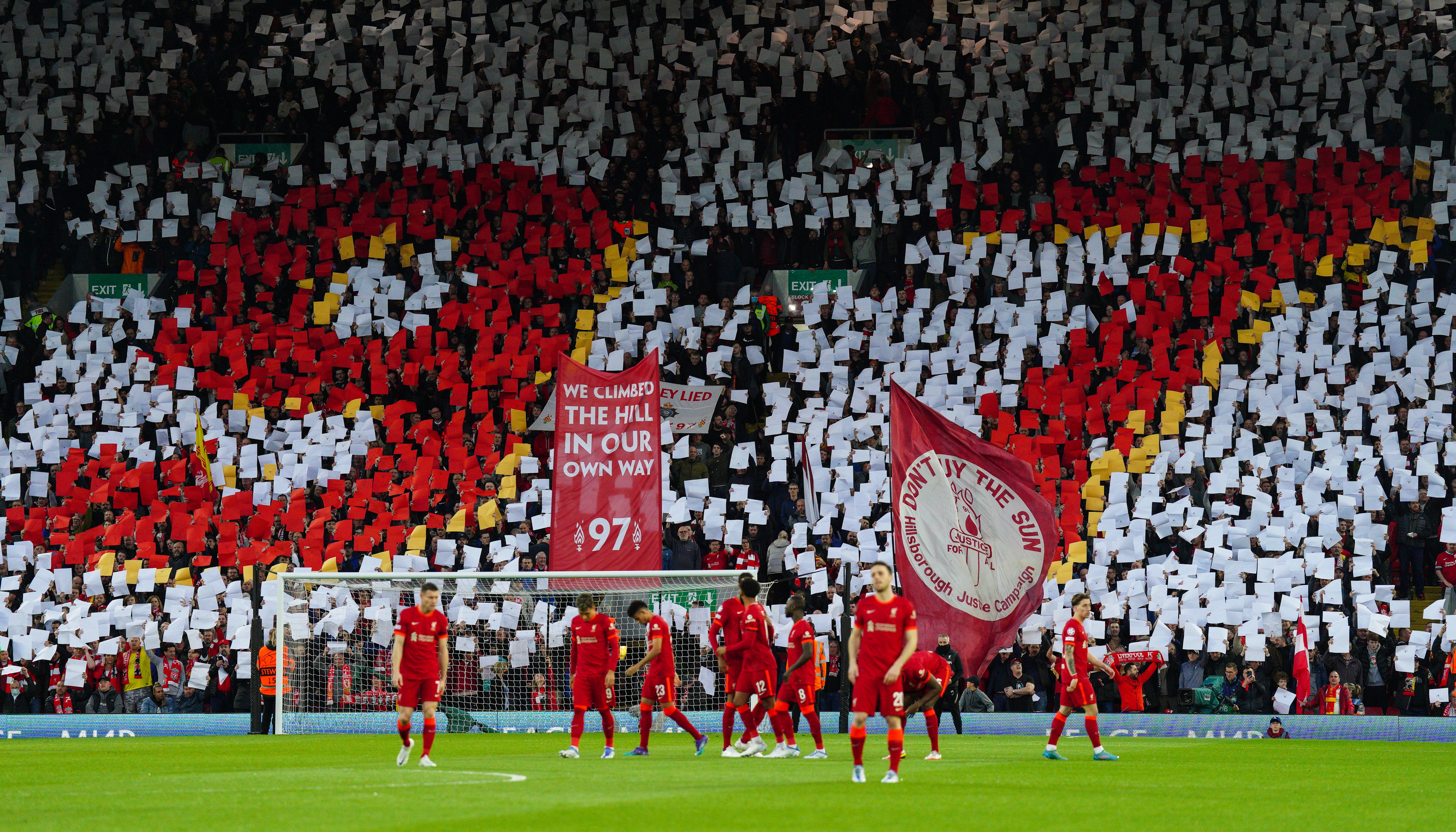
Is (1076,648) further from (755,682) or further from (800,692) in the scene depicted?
(755,682)

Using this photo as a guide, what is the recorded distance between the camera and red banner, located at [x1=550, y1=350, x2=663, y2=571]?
719 inches

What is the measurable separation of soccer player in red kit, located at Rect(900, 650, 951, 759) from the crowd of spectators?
20.7 ft

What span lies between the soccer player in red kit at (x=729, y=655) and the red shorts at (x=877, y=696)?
11.9 feet

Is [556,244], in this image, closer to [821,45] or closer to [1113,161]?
[821,45]

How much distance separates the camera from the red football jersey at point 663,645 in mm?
17516

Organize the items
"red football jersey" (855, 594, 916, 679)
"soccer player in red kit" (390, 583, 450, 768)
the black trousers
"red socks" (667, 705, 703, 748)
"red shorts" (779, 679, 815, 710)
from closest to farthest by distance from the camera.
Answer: "red football jersey" (855, 594, 916, 679), "soccer player in red kit" (390, 583, 450, 768), "red shorts" (779, 679, 815, 710), "red socks" (667, 705, 703, 748), the black trousers

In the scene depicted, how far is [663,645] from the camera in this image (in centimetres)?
1753

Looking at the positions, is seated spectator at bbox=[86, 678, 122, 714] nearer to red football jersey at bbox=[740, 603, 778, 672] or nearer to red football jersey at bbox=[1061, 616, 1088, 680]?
red football jersey at bbox=[740, 603, 778, 672]

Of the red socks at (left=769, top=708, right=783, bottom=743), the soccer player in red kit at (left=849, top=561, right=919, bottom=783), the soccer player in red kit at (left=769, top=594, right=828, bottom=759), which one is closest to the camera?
the soccer player in red kit at (left=849, top=561, right=919, bottom=783)

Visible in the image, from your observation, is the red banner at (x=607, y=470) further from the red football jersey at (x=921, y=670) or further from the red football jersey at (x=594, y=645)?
the red football jersey at (x=921, y=670)

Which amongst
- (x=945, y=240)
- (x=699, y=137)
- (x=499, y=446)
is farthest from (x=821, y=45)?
(x=499, y=446)

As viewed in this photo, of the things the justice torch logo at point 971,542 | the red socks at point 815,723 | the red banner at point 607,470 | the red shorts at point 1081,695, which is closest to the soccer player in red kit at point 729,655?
the red socks at point 815,723

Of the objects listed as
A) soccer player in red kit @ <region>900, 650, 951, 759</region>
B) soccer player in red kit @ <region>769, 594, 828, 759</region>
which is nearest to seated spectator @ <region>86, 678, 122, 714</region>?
soccer player in red kit @ <region>769, 594, 828, 759</region>

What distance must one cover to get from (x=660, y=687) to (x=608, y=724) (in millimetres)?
660
